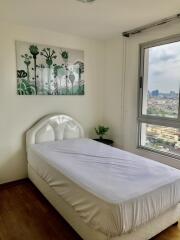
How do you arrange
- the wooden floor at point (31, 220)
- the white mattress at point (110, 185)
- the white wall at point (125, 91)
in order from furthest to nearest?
the white wall at point (125, 91) < the wooden floor at point (31, 220) < the white mattress at point (110, 185)

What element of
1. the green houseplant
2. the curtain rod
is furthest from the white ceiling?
the green houseplant

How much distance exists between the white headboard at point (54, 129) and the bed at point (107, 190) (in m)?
0.32

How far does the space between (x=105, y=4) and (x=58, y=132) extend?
81.2 inches

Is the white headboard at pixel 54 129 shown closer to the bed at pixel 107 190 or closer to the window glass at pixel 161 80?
the bed at pixel 107 190

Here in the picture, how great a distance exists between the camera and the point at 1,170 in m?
3.00

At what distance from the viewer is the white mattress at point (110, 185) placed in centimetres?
151

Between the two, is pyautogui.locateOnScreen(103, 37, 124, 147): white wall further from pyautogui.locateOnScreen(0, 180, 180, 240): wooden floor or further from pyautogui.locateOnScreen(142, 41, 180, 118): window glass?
pyautogui.locateOnScreen(0, 180, 180, 240): wooden floor

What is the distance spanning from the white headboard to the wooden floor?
0.82 meters

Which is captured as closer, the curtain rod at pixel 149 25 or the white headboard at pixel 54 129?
the curtain rod at pixel 149 25

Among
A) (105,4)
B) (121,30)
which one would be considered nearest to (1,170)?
(105,4)

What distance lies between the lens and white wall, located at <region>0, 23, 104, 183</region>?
2.90 metres

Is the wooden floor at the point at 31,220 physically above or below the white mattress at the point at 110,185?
below

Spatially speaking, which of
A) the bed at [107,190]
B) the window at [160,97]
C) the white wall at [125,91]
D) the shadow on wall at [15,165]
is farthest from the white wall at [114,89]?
the shadow on wall at [15,165]

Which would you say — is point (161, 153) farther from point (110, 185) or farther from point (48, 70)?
point (48, 70)
